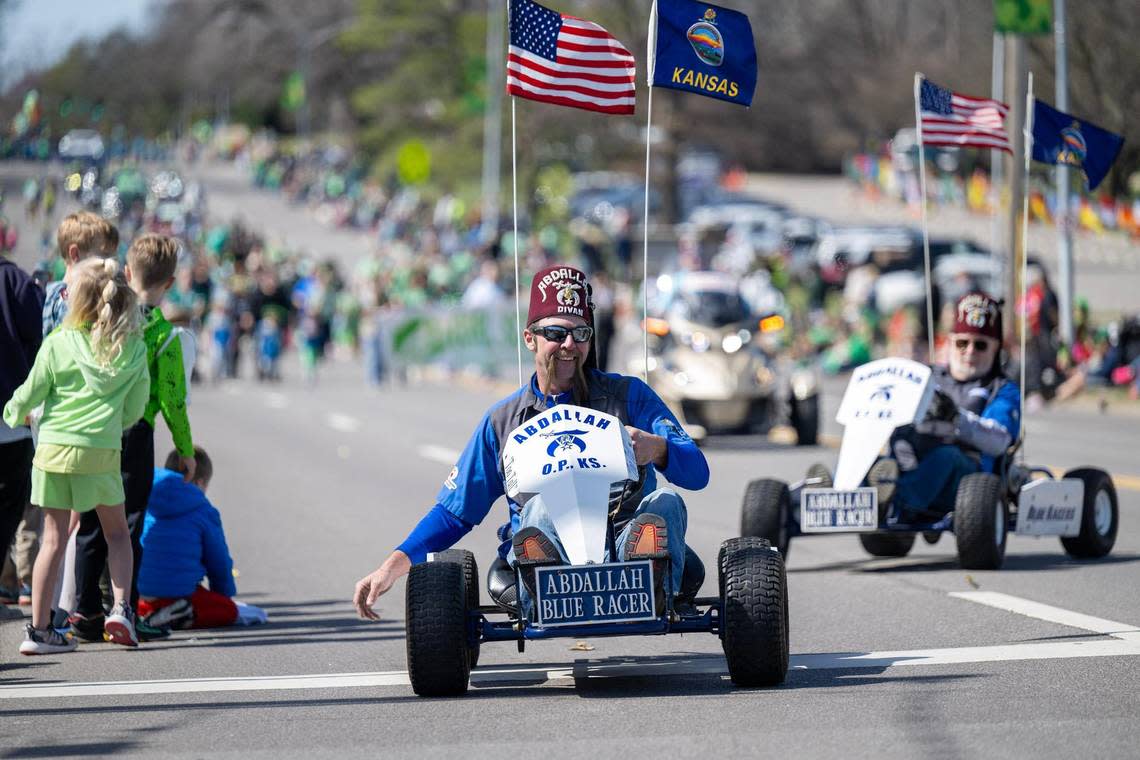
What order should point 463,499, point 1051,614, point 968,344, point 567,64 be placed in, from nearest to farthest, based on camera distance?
1. point 463,499
2. point 1051,614
3. point 567,64
4. point 968,344

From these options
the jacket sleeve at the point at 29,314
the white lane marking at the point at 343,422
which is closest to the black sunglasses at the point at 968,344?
the jacket sleeve at the point at 29,314

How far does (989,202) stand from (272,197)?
31323 mm

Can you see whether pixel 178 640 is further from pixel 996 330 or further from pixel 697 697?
pixel 996 330

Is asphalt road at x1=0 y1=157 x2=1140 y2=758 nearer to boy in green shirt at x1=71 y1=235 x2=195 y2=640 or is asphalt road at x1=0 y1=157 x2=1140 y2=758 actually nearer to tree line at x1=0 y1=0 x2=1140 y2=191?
boy in green shirt at x1=71 y1=235 x2=195 y2=640

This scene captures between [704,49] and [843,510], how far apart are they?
2.73 metres

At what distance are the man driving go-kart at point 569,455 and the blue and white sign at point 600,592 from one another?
0.13 meters

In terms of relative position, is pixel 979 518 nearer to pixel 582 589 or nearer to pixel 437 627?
pixel 582 589

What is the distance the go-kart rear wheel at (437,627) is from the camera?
7613 mm

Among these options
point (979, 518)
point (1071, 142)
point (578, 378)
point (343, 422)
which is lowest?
point (343, 422)

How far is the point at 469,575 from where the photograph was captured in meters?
7.95

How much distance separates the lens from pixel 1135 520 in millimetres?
14938

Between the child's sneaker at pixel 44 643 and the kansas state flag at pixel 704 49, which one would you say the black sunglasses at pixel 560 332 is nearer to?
the child's sneaker at pixel 44 643

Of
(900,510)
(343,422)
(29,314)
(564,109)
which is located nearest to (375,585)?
(29,314)

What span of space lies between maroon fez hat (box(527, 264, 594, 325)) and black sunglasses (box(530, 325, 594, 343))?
0.13 feet
